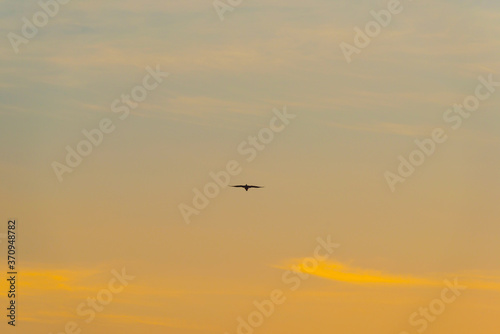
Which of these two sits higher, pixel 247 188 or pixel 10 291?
pixel 247 188

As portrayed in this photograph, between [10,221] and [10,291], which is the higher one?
[10,221]

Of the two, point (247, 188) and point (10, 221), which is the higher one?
point (247, 188)

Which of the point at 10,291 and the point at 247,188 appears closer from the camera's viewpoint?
the point at 10,291

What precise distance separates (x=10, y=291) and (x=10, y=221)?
10243 mm

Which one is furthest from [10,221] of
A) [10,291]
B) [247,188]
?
[247,188]

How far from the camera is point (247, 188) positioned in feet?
353

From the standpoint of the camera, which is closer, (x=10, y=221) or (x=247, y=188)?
(x=10, y=221)

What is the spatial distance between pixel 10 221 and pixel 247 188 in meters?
33.8

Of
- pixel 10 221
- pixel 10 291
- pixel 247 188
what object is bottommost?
pixel 10 291

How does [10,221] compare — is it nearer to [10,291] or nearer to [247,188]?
[10,291]

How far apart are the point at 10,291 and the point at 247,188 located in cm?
3604
